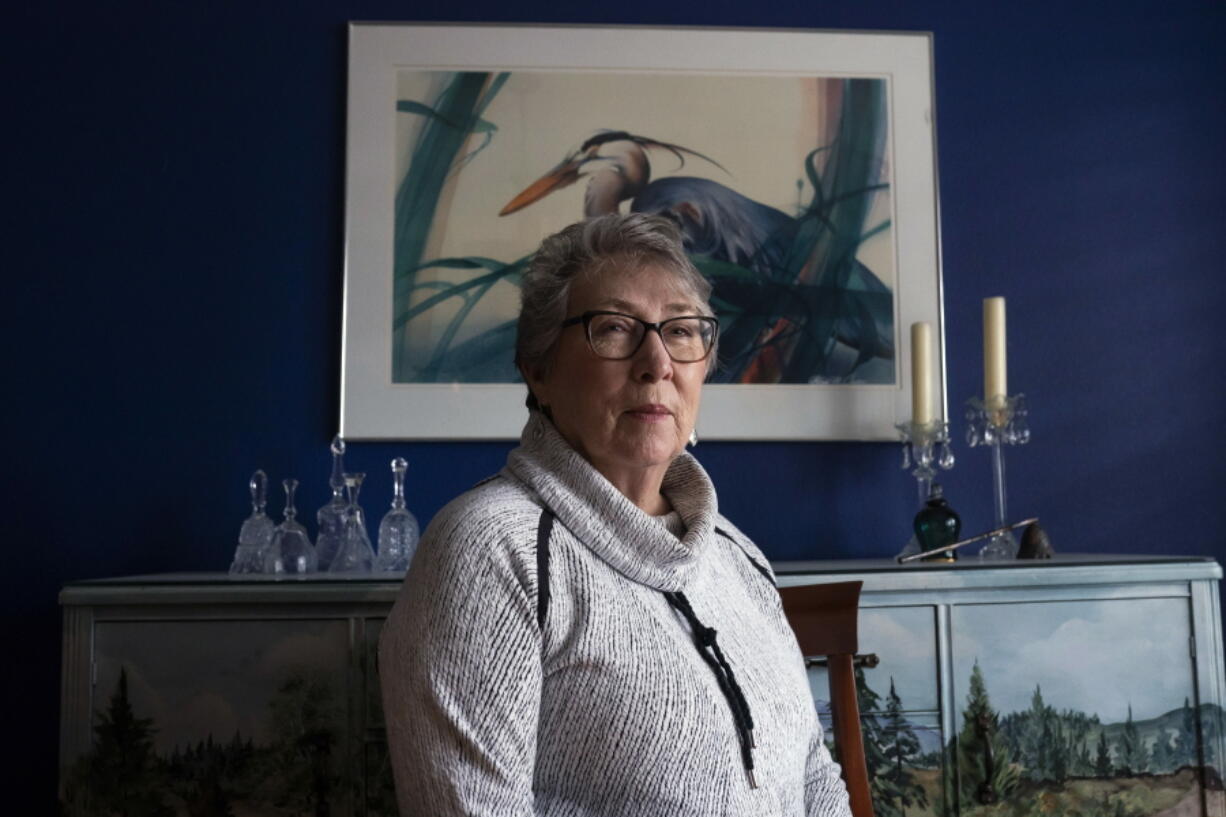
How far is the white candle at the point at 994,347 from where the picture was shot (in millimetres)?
2473

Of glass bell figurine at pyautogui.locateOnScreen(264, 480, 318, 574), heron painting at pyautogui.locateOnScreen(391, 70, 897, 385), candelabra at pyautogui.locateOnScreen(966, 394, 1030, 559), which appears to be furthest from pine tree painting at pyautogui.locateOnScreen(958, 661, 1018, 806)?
glass bell figurine at pyautogui.locateOnScreen(264, 480, 318, 574)

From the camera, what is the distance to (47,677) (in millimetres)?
2398

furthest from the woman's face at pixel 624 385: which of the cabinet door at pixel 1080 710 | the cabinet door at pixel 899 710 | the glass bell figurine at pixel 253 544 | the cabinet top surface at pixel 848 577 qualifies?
the glass bell figurine at pixel 253 544

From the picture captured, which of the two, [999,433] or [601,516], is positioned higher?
[999,433]

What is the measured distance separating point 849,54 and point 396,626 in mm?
2039

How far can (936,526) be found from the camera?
7.68 feet

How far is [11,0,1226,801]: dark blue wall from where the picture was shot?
2453 millimetres

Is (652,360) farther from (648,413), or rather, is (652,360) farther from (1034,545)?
(1034,545)

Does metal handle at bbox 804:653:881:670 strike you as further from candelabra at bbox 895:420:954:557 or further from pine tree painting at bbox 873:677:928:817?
candelabra at bbox 895:420:954:557

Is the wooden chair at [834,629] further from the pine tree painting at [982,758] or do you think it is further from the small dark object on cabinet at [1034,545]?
the small dark object on cabinet at [1034,545]

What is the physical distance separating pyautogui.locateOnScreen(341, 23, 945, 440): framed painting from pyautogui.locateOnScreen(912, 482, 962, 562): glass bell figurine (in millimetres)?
268

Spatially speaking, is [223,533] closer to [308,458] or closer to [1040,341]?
[308,458]

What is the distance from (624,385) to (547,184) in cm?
132

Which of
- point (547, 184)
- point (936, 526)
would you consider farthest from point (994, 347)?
point (547, 184)
